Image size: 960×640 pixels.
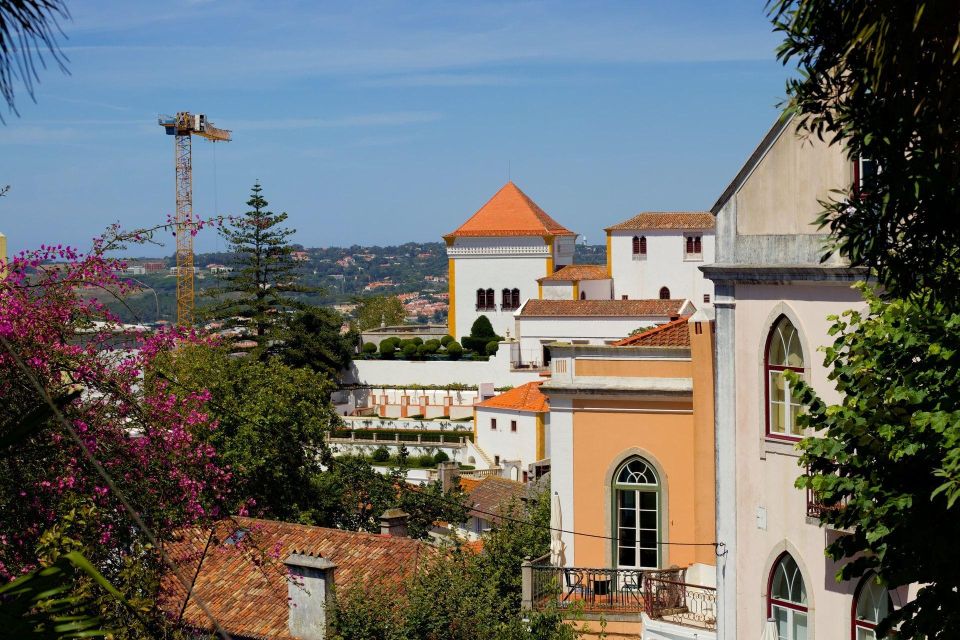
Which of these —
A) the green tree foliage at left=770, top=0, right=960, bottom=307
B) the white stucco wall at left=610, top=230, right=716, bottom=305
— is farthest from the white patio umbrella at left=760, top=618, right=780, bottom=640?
the white stucco wall at left=610, top=230, right=716, bottom=305

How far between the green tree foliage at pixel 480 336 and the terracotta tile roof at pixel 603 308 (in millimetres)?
6046

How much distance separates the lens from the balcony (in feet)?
49.3

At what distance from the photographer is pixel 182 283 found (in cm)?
10931

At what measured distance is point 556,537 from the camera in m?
16.3

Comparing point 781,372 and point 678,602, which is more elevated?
point 781,372

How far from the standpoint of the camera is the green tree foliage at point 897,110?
6012 millimetres

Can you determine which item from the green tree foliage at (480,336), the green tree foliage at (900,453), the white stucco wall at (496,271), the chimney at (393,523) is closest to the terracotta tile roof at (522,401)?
the green tree foliage at (480,336)

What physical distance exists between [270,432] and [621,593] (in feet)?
52.0

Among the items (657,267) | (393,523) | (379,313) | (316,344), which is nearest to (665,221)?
(657,267)

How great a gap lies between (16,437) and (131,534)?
619cm

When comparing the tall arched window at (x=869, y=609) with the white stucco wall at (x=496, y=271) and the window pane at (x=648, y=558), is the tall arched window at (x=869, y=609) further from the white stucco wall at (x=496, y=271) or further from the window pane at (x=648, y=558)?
the white stucco wall at (x=496, y=271)

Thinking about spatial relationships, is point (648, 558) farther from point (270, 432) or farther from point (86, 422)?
point (270, 432)

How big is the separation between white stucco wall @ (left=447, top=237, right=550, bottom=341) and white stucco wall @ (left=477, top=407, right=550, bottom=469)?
2382 centimetres

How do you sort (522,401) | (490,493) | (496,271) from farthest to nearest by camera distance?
(496,271) < (522,401) < (490,493)
